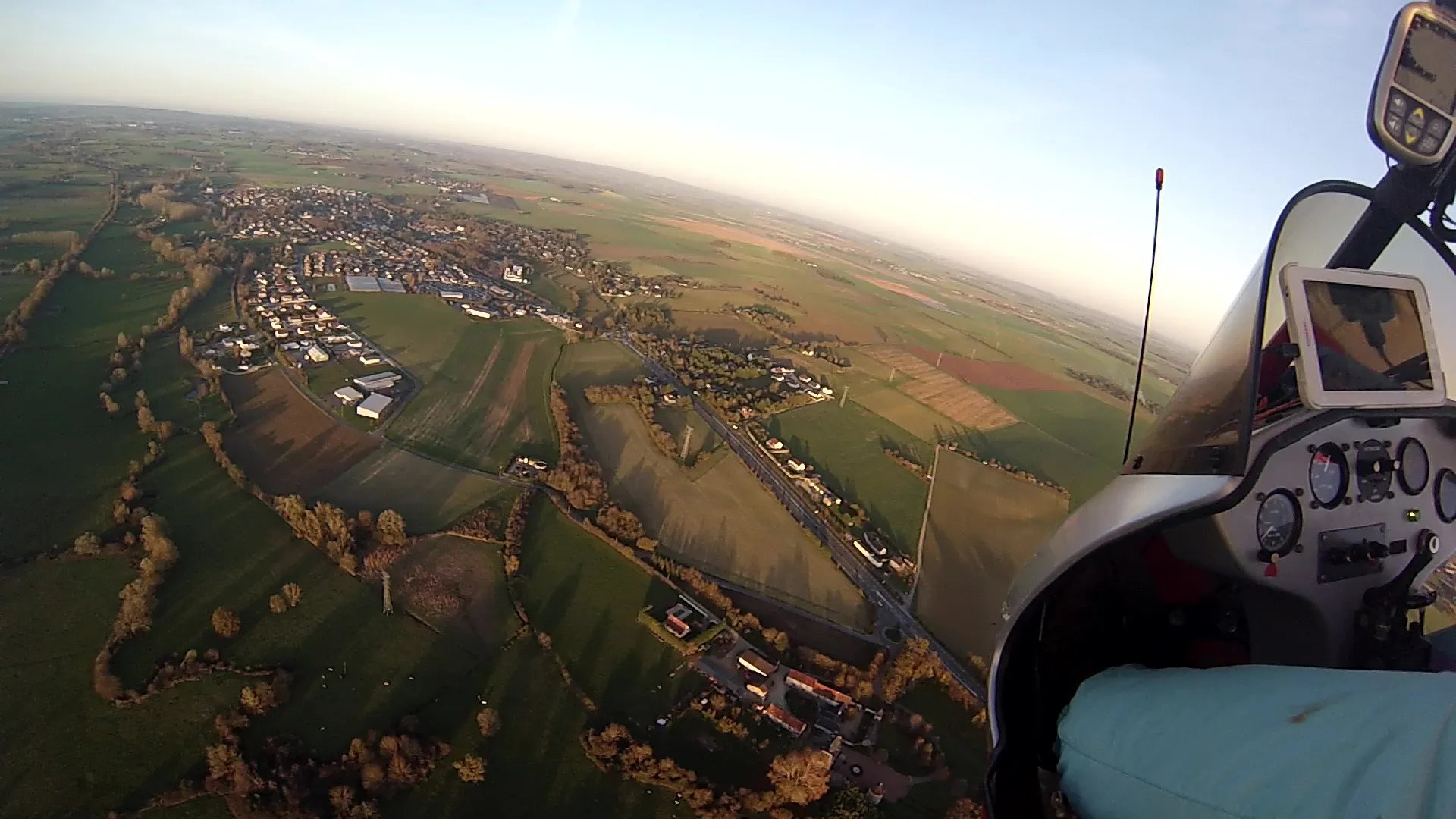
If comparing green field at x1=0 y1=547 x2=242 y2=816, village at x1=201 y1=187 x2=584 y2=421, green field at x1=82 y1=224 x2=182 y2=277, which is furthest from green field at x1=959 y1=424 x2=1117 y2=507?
green field at x1=82 y1=224 x2=182 y2=277

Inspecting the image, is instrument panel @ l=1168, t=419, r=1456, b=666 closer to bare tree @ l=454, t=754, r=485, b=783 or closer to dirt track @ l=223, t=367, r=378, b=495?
bare tree @ l=454, t=754, r=485, b=783

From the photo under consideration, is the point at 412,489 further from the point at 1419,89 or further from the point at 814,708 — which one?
the point at 1419,89

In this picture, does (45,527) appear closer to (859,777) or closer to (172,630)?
(172,630)

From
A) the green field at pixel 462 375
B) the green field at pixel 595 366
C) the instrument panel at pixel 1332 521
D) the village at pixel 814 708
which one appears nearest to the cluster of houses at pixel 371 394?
the green field at pixel 462 375

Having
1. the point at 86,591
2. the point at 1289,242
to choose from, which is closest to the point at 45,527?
the point at 86,591

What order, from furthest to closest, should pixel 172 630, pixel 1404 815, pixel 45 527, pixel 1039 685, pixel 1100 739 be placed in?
pixel 45 527 → pixel 172 630 → pixel 1039 685 → pixel 1100 739 → pixel 1404 815

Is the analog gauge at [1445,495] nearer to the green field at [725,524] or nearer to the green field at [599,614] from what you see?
the green field at [599,614]

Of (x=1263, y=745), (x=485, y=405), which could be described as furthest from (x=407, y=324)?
(x=1263, y=745)
